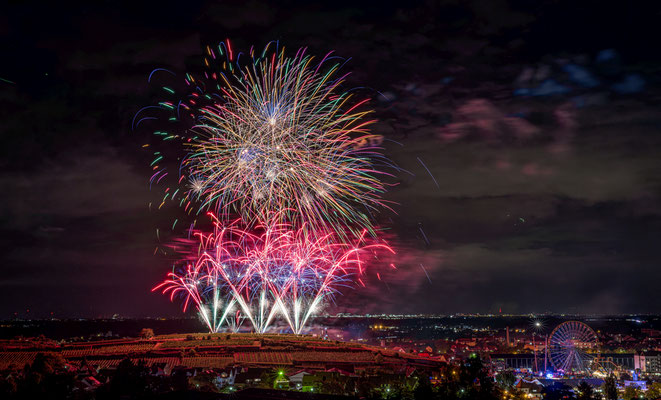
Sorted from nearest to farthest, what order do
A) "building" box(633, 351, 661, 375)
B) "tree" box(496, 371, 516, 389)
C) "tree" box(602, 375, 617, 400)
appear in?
"tree" box(602, 375, 617, 400), "tree" box(496, 371, 516, 389), "building" box(633, 351, 661, 375)

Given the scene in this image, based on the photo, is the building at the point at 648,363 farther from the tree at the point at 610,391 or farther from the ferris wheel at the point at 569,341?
the tree at the point at 610,391

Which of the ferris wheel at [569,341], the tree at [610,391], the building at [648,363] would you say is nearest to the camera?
the tree at [610,391]

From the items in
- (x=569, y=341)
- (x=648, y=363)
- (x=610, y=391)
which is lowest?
(x=648, y=363)

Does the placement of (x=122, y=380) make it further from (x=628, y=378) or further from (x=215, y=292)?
(x=628, y=378)

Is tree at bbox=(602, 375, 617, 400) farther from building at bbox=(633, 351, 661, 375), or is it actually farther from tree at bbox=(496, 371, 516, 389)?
building at bbox=(633, 351, 661, 375)

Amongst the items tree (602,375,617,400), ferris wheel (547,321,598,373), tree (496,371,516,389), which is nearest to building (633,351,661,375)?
ferris wheel (547,321,598,373)

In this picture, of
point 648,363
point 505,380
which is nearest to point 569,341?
point 505,380

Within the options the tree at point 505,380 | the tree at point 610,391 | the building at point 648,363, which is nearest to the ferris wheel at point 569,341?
the tree at point 505,380

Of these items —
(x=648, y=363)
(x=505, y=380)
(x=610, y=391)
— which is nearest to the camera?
(x=610, y=391)

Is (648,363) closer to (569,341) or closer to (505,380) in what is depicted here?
(569,341)

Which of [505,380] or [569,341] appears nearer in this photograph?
[505,380]

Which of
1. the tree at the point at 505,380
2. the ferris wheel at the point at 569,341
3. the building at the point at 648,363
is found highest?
the ferris wheel at the point at 569,341

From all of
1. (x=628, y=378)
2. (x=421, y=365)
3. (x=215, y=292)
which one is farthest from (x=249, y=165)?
(x=628, y=378)

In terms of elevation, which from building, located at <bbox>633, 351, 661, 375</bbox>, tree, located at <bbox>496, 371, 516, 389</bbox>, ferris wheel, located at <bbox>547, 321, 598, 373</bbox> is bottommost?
building, located at <bbox>633, 351, 661, 375</bbox>
